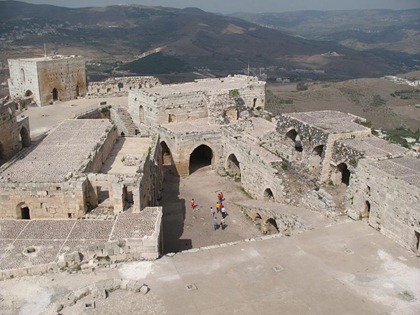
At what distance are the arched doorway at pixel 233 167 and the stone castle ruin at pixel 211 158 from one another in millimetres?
54

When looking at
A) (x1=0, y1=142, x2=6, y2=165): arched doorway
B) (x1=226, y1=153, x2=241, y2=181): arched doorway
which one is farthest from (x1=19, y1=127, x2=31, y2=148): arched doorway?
(x1=226, y1=153, x2=241, y2=181): arched doorway

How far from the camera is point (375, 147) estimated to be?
17.1 m

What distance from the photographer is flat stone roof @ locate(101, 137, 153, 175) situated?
18.7 meters

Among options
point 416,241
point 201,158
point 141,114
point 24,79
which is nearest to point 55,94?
point 24,79

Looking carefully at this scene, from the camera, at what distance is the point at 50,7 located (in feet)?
590

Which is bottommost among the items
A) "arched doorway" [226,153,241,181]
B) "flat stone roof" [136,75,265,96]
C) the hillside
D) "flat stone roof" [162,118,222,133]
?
the hillside

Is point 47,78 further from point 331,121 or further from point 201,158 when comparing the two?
point 331,121

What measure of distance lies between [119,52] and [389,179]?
10248cm

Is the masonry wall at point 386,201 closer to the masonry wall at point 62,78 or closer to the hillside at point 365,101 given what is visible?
the masonry wall at point 62,78

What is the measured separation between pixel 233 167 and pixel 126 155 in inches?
252

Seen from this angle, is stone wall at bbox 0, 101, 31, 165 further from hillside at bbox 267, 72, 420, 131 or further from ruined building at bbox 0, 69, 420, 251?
hillside at bbox 267, 72, 420, 131

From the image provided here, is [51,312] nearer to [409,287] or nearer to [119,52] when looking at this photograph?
[409,287]

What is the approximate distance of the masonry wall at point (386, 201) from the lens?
1323 cm

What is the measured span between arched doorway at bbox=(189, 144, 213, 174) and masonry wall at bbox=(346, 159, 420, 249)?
11294 millimetres
